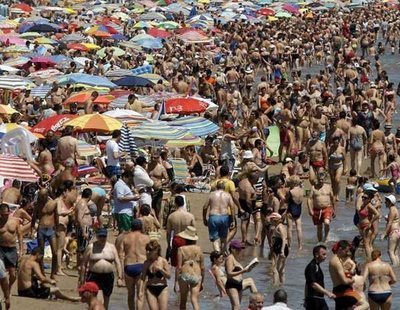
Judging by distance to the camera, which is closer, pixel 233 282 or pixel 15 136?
pixel 233 282

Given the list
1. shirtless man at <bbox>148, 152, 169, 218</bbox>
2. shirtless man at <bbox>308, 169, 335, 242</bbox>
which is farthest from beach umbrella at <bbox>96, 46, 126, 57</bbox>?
shirtless man at <bbox>308, 169, 335, 242</bbox>

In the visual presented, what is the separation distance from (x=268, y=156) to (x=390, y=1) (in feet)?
154

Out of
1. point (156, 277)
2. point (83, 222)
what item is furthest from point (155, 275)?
point (83, 222)

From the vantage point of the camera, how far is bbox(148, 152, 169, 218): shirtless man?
1633cm

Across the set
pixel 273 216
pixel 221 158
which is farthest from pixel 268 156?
pixel 273 216

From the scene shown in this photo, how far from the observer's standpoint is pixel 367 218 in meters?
16.2

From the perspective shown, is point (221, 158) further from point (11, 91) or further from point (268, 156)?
point (11, 91)

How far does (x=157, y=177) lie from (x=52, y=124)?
2.88m

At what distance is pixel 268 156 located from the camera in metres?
21.9

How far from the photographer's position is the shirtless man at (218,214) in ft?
49.3

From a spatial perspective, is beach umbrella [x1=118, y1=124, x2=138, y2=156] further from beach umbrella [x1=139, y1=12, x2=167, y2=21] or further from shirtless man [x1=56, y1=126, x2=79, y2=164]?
beach umbrella [x1=139, y1=12, x2=167, y2=21]

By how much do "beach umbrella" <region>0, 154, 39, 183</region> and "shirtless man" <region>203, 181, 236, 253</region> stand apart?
1.99 metres

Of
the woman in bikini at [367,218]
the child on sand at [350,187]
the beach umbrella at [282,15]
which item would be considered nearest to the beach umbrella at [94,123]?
the child on sand at [350,187]

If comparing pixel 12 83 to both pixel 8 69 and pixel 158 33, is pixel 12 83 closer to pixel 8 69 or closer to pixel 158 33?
pixel 8 69
